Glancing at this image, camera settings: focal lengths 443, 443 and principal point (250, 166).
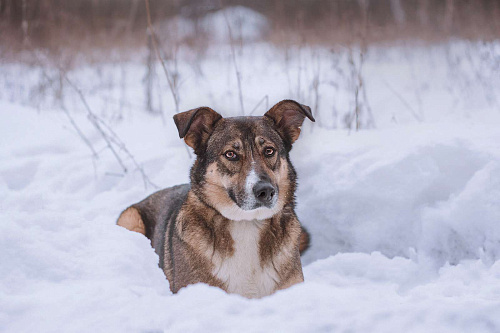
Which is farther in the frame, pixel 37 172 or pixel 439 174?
pixel 37 172

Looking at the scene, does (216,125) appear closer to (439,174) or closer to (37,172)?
(439,174)

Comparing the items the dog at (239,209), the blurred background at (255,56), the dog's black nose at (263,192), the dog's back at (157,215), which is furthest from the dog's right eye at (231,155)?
the blurred background at (255,56)

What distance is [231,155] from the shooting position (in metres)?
3.34

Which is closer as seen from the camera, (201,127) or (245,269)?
(245,269)

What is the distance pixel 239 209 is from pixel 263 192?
0.33 m

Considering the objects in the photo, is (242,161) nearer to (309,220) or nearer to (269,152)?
(269,152)

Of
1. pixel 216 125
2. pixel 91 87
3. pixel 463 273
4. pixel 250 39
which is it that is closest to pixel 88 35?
pixel 91 87

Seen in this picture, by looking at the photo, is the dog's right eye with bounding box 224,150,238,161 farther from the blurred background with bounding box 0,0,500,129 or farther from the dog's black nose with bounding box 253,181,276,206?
the blurred background with bounding box 0,0,500,129

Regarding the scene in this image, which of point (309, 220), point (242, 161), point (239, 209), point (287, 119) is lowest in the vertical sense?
point (309, 220)

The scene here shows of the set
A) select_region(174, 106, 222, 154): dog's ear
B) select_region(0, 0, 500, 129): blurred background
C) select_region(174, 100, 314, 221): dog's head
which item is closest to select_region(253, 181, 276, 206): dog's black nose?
select_region(174, 100, 314, 221): dog's head

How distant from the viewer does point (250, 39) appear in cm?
1256

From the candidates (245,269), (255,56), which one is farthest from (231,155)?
(255,56)

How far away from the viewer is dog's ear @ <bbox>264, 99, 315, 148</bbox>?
3596 mm

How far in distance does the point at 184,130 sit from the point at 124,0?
28.1 ft
